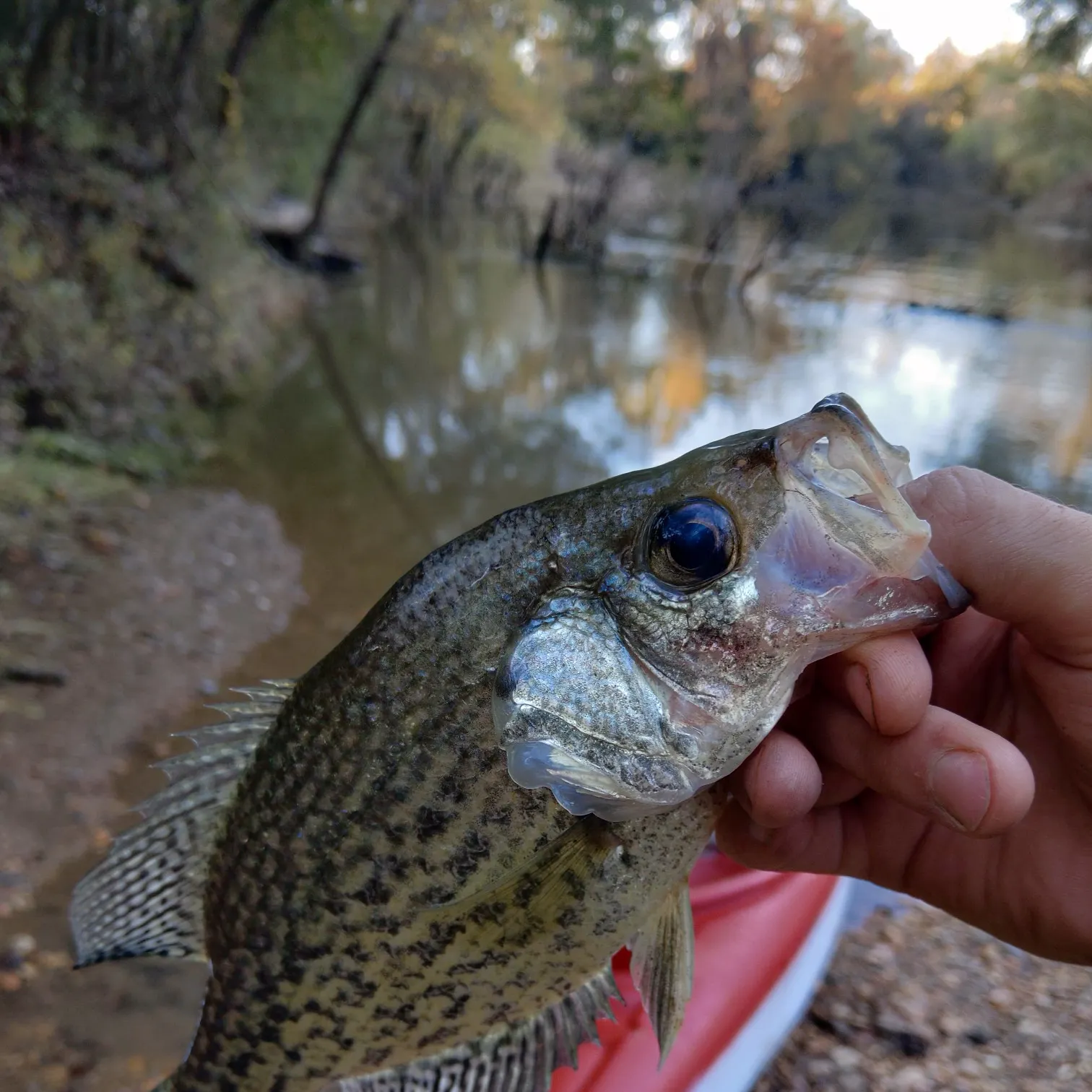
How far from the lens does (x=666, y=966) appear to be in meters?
1.60

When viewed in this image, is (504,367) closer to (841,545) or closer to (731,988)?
(731,988)

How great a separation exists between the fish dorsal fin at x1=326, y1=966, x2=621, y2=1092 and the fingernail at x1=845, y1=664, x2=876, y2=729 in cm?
87

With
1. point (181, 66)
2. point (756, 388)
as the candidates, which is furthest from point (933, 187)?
point (181, 66)

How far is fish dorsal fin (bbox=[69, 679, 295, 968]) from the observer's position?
1.74 m

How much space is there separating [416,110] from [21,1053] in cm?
3069

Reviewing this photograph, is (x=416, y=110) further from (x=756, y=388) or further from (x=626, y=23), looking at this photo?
(x=756, y=388)

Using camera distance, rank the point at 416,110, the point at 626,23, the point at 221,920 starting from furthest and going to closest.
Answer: the point at 626,23, the point at 416,110, the point at 221,920

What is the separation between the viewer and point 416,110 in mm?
28109

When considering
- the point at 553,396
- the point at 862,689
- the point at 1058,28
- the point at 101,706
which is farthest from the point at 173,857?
the point at 1058,28

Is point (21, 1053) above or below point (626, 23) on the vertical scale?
below

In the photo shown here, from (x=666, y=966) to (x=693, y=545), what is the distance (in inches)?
35.9

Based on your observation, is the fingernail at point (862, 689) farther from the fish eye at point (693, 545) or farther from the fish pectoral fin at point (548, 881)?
the fish pectoral fin at point (548, 881)

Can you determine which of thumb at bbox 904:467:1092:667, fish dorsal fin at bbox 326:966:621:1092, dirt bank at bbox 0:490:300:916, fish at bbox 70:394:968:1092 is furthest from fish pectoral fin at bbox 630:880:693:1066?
dirt bank at bbox 0:490:300:916

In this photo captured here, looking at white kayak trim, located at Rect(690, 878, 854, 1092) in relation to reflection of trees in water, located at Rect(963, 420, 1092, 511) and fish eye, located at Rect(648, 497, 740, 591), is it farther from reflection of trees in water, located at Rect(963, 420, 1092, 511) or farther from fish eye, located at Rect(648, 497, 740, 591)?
reflection of trees in water, located at Rect(963, 420, 1092, 511)
